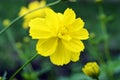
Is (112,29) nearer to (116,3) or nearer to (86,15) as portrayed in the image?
(86,15)

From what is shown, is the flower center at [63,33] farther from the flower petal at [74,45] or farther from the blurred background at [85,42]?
the blurred background at [85,42]

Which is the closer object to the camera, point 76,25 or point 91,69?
point 76,25

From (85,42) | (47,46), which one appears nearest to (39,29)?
(47,46)

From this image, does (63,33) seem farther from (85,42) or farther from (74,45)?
(85,42)

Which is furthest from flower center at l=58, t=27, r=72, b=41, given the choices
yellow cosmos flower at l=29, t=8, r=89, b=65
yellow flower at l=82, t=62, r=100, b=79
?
yellow flower at l=82, t=62, r=100, b=79

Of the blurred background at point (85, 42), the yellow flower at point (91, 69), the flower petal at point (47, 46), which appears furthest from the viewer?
the blurred background at point (85, 42)

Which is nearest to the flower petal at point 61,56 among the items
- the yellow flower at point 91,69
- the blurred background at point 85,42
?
the yellow flower at point 91,69

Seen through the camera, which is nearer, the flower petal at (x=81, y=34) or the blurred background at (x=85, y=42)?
the flower petal at (x=81, y=34)

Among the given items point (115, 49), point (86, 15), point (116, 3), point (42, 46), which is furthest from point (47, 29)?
point (116, 3)

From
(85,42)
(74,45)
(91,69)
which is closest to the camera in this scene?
(74,45)
